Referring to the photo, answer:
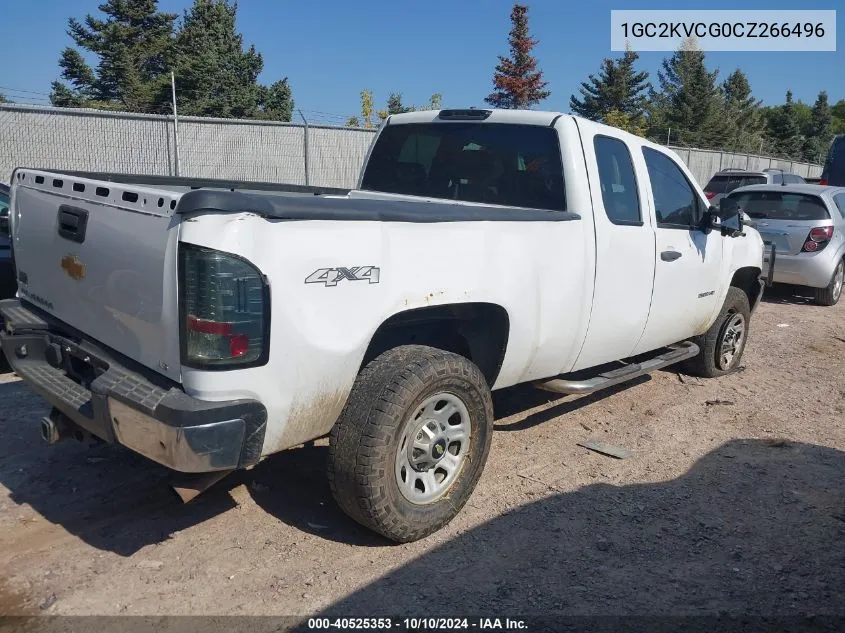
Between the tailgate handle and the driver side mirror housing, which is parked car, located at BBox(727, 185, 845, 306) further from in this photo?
the tailgate handle

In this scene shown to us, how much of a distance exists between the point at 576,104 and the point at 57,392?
188 feet

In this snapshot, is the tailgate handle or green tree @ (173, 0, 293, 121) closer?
the tailgate handle

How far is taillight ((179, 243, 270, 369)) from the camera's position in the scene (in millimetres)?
2791

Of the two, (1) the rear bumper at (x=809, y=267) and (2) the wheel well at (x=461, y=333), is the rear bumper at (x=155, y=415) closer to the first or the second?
(2) the wheel well at (x=461, y=333)

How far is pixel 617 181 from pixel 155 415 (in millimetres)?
3221

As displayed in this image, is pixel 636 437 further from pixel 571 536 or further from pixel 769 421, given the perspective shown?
pixel 571 536

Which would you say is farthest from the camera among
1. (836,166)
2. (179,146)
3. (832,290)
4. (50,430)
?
(836,166)

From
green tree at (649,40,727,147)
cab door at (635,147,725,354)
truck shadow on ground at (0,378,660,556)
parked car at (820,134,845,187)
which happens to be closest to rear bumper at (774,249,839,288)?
cab door at (635,147,725,354)

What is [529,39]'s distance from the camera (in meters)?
44.4

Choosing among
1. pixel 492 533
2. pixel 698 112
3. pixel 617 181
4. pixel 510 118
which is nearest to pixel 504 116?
pixel 510 118

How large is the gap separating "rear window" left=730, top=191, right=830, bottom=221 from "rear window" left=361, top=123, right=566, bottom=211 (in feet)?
22.8

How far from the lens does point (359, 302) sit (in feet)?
10.4

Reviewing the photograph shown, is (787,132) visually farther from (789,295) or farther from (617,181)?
(617,181)

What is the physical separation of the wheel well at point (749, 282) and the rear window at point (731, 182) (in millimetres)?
12092
